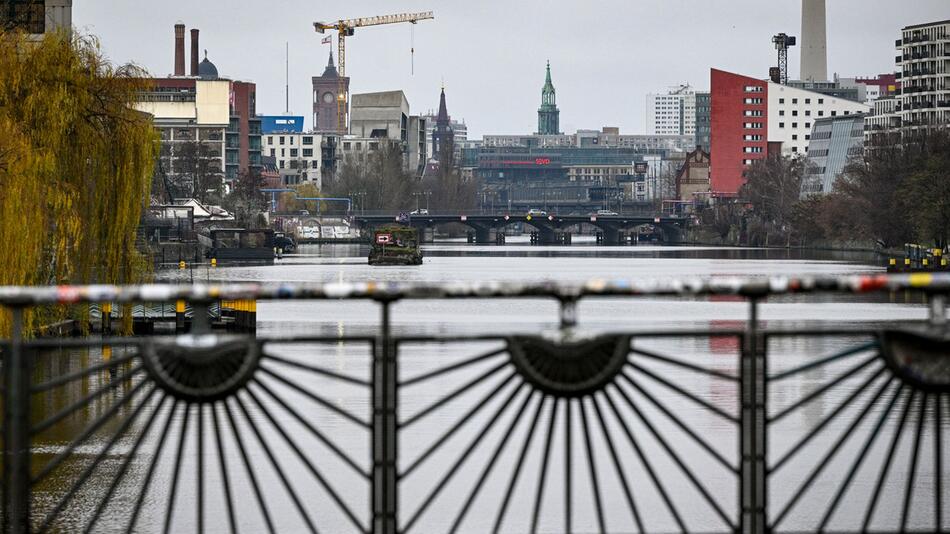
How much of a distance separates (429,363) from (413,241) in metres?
76.2

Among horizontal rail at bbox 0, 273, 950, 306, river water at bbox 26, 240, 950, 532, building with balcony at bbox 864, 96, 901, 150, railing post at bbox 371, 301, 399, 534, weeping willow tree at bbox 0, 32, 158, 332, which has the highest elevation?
building with balcony at bbox 864, 96, 901, 150

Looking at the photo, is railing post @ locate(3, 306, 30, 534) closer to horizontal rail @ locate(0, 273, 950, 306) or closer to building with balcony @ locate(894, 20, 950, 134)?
horizontal rail @ locate(0, 273, 950, 306)

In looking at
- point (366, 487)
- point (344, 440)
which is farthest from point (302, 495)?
point (344, 440)

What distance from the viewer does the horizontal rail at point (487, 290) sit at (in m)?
7.39

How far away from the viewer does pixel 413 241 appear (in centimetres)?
11688

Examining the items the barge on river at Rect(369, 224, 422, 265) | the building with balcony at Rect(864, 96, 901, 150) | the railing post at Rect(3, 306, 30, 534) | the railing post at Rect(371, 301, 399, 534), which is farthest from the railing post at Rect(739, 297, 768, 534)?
the building with balcony at Rect(864, 96, 901, 150)

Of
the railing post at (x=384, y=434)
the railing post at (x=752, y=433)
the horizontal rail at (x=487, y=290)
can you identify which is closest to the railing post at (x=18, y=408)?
the horizontal rail at (x=487, y=290)

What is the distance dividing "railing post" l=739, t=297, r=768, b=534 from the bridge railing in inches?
0.5

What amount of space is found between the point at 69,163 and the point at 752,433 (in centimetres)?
2918

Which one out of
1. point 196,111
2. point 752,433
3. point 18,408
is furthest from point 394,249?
point 18,408

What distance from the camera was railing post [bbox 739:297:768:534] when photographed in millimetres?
8172

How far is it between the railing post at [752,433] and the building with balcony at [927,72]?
16871cm

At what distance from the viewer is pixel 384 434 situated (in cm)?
819

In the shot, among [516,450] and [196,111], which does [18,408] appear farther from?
[196,111]
